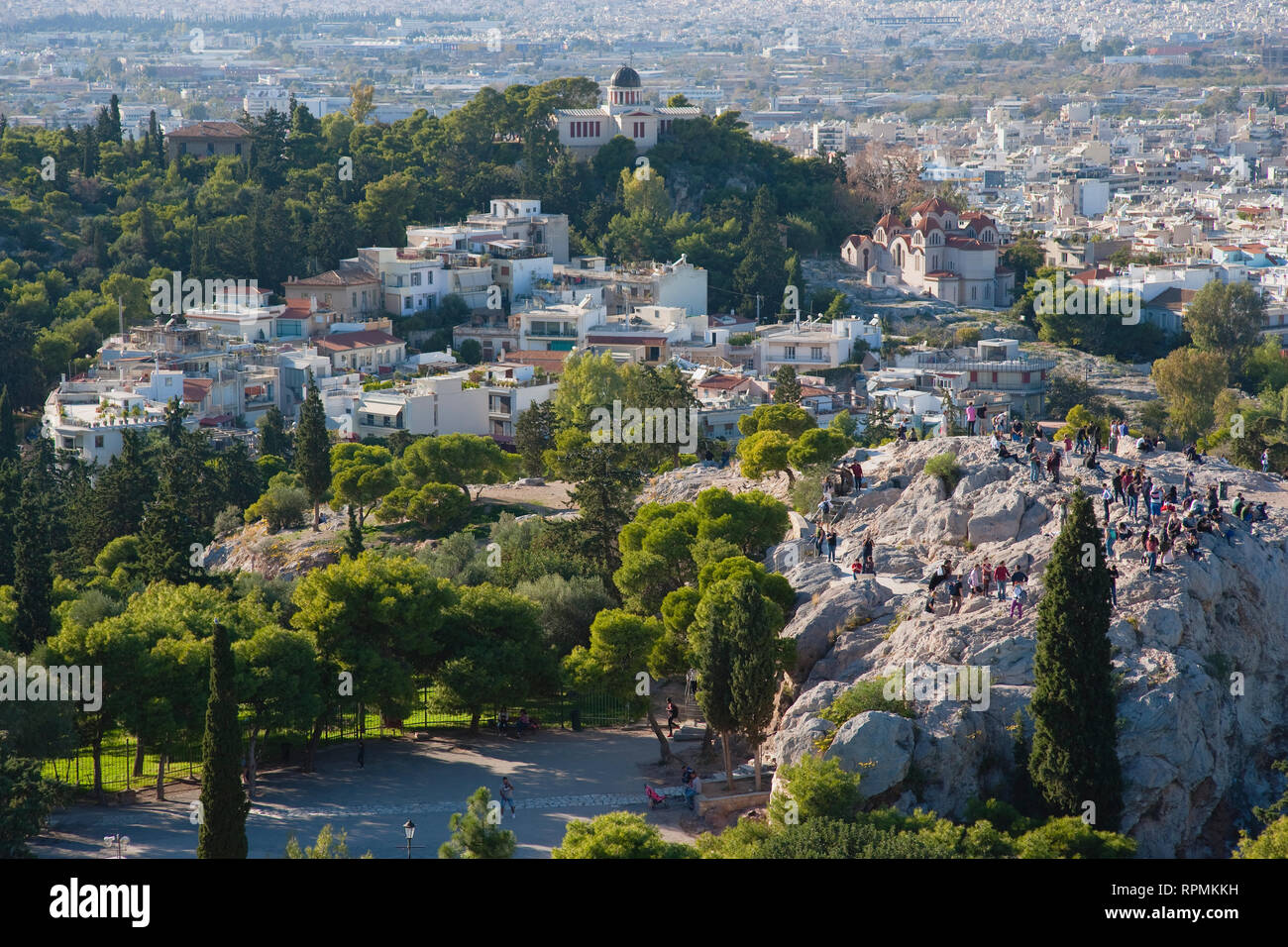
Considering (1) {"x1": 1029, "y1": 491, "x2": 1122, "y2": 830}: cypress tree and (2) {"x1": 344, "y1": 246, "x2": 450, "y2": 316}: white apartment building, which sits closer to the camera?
(1) {"x1": 1029, "y1": 491, "x2": 1122, "y2": 830}: cypress tree

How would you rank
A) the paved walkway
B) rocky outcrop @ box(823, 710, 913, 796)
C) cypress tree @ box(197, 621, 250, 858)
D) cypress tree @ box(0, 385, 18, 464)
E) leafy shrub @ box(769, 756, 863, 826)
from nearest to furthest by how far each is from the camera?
cypress tree @ box(197, 621, 250, 858), leafy shrub @ box(769, 756, 863, 826), rocky outcrop @ box(823, 710, 913, 796), the paved walkway, cypress tree @ box(0, 385, 18, 464)

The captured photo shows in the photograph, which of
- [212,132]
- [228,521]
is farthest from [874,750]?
[212,132]

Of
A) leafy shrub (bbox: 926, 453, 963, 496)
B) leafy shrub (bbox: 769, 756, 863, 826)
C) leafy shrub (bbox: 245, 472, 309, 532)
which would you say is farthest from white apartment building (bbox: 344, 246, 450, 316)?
leafy shrub (bbox: 769, 756, 863, 826)

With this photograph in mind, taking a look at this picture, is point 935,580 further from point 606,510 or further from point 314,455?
point 314,455

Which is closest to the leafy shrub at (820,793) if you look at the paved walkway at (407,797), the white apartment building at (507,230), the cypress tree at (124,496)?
the paved walkway at (407,797)

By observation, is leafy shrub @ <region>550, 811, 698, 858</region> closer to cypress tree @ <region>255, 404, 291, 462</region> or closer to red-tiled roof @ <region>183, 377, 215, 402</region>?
cypress tree @ <region>255, 404, 291, 462</region>

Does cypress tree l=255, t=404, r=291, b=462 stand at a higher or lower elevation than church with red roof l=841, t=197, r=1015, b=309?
lower

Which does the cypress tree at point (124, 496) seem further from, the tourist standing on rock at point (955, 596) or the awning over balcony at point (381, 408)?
the tourist standing on rock at point (955, 596)

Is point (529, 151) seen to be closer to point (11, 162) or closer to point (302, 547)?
point (11, 162)
